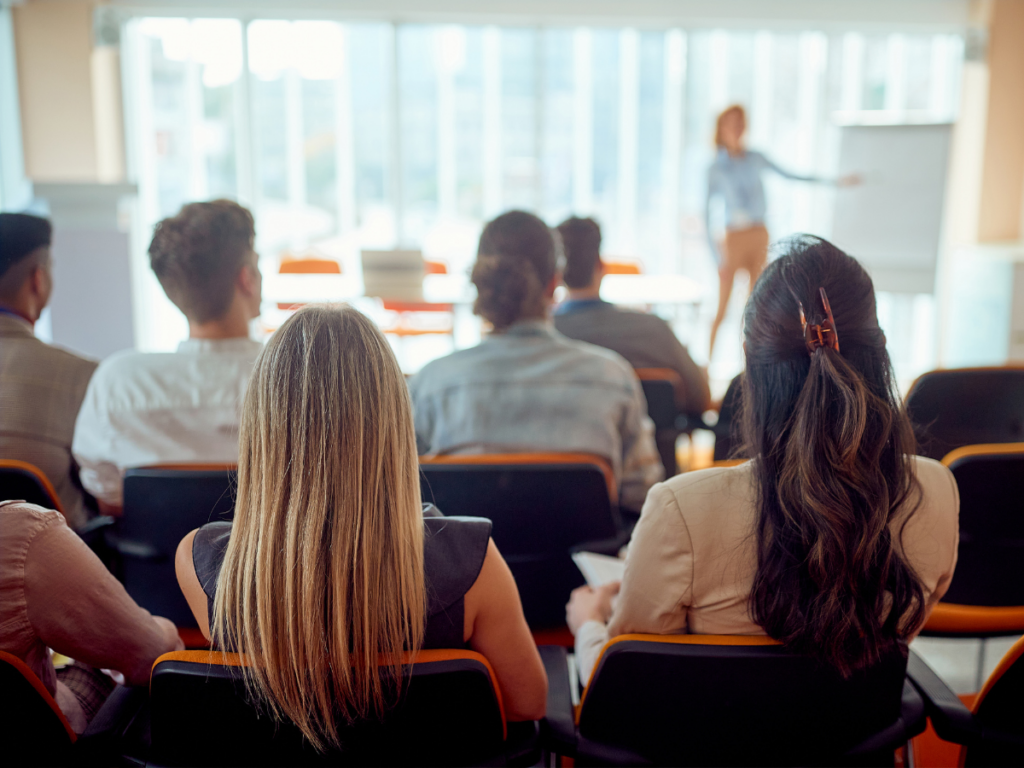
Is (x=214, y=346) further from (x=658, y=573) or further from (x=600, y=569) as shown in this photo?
(x=658, y=573)

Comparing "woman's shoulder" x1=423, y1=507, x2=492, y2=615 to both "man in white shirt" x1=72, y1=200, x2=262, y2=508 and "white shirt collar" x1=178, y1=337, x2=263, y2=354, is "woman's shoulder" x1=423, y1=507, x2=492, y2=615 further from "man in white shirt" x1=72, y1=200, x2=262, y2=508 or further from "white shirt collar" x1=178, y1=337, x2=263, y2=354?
"white shirt collar" x1=178, y1=337, x2=263, y2=354

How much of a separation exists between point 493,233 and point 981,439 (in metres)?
1.47

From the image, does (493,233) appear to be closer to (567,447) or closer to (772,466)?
(567,447)

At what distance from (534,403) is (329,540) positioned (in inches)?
Answer: 43.7

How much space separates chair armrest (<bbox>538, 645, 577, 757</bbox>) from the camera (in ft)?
3.77

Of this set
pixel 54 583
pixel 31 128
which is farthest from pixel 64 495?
pixel 31 128

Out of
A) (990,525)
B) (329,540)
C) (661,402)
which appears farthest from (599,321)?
(329,540)

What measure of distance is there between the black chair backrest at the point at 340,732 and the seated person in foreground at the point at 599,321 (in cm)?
192

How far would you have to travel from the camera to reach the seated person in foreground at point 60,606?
1055 millimetres

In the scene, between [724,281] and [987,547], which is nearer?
[987,547]

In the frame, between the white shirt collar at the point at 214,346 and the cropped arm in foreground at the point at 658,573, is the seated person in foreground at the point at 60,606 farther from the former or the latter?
the white shirt collar at the point at 214,346

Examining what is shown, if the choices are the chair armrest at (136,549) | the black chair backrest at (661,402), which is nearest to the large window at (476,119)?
the black chair backrest at (661,402)

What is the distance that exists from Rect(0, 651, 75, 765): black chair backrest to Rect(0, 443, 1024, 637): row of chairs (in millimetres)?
502

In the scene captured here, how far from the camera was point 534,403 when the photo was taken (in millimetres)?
2076
